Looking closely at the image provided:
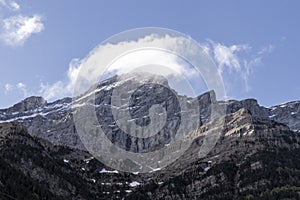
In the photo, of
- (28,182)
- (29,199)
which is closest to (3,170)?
(28,182)

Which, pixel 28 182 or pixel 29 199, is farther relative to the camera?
pixel 28 182

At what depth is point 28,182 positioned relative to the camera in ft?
628

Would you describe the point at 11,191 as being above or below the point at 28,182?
below

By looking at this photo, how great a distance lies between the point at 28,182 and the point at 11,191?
30094 mm

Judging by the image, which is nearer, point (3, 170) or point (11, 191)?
point (11, 191)

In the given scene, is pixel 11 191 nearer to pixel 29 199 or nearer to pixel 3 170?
pixel 29 199

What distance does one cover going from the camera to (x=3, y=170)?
187875 mm

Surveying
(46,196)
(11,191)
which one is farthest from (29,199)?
(46,196)

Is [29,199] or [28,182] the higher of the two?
[28,182]

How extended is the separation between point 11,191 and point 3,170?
28.0 meters

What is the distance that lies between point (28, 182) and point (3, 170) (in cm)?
940

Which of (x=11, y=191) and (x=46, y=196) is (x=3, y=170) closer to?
(x=46, y=196)

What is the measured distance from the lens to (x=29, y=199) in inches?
6516

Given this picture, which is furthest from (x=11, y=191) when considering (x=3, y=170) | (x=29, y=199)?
(x=3, y=170)
